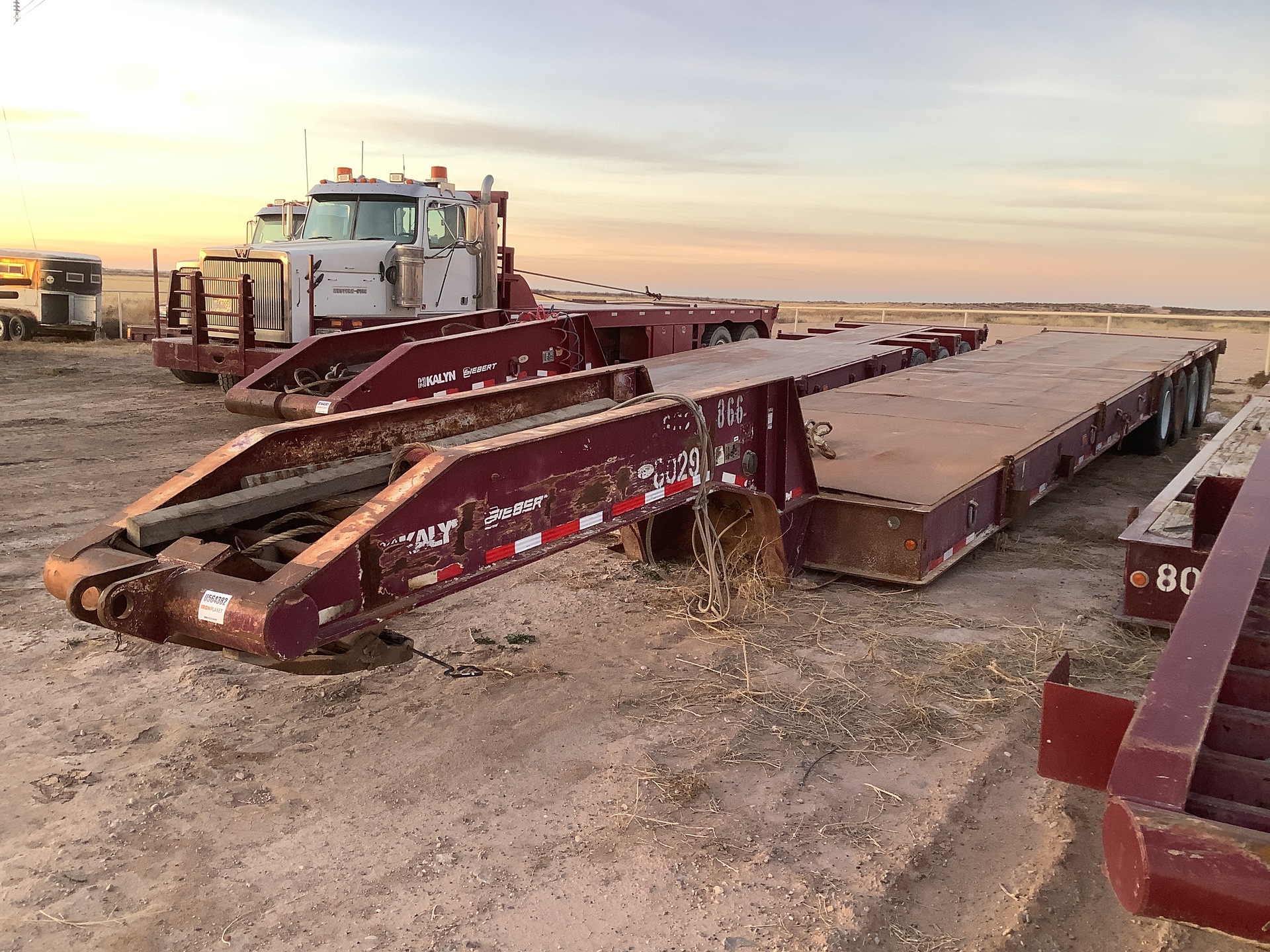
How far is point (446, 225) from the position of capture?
1246 cm

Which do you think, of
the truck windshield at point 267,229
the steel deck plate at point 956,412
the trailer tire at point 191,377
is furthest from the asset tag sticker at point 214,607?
the trailer tire at point 191,377

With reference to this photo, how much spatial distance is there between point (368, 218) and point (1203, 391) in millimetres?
10680

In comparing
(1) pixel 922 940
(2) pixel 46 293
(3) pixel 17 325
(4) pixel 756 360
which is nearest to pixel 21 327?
(3) pixel 17 325

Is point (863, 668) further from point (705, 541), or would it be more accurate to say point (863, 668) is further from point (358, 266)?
point (358, 266)

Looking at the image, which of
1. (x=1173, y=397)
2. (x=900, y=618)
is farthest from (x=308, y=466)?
(x=1173, y=397)

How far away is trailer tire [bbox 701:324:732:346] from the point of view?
56.2 ft

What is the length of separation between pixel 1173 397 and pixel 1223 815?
1065cm

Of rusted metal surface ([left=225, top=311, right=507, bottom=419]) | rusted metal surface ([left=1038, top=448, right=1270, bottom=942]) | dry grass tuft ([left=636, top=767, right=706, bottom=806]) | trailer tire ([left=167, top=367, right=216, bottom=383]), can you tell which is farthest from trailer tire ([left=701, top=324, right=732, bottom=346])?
rusted metal surface ([left=1038, top=448, right=1270, bottom=942])

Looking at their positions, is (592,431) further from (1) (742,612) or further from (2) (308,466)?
(1) (742,612)

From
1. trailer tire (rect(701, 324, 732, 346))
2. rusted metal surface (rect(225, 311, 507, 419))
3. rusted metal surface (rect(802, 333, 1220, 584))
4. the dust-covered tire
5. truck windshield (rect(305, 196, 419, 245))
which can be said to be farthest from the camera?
trailer tire (rect(701, 324, 732, 346))

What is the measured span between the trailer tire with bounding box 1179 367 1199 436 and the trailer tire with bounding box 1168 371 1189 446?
0.05 meters

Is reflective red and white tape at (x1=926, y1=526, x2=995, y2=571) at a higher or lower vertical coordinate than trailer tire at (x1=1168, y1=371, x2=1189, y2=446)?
lower

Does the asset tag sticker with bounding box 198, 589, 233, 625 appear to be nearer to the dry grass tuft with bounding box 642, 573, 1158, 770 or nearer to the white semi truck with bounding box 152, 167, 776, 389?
the dry grass tuft with bounding box 642, 573, 1158, 770

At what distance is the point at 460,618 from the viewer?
558 centimetres
